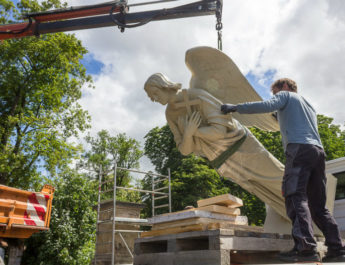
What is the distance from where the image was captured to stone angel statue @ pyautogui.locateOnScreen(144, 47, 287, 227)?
362 centimetres

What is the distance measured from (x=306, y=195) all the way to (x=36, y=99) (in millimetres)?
15212

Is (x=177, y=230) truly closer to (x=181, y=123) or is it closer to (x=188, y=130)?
(x=188, y=130)

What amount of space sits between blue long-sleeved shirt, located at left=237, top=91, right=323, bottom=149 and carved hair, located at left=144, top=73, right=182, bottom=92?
1099mm

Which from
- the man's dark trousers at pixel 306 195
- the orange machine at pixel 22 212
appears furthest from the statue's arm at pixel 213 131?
the orange machine at pixel 22 212

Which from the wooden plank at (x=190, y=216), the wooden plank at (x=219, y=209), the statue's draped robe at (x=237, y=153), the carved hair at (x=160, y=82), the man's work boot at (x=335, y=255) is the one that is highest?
the carved hair at (x=160, y=82)

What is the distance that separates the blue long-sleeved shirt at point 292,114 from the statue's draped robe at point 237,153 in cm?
80

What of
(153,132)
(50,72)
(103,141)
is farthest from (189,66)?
(103,141)

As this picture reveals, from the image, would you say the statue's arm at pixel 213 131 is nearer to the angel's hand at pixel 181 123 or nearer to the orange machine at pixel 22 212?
the angel's hand at pixel 181 123

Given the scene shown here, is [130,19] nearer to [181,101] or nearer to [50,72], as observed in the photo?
[181,101]

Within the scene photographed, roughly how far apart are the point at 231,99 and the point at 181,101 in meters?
0.74

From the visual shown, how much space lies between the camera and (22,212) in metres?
6.24

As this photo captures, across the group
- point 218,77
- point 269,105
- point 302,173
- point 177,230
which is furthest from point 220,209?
point 218,77

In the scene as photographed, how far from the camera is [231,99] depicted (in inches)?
160

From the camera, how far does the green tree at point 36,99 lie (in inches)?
541
